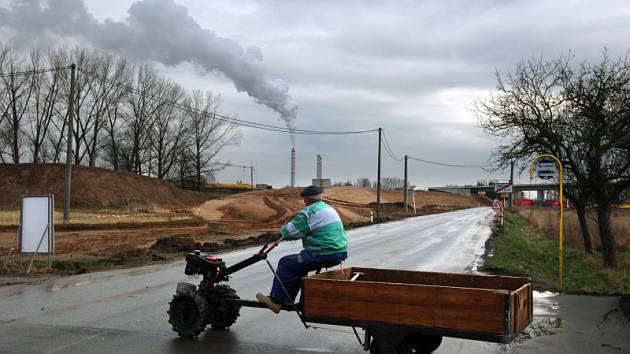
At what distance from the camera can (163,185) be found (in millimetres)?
66812

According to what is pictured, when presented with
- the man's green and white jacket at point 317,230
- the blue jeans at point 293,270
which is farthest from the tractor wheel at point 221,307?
the man's green and white jacket at point 317,230

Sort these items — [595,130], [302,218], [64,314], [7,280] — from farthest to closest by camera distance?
[595,130] → [7,280] → [64,314] → [302,218]

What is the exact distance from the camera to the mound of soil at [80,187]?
172 ft

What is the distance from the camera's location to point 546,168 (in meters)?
13.3

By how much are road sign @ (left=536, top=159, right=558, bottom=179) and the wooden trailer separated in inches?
299

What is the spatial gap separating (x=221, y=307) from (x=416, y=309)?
2856 mm

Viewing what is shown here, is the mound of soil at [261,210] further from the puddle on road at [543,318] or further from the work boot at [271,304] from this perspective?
the work boot at [271,304]

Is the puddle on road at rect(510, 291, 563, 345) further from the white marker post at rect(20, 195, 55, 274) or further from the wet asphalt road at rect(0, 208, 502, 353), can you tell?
the white marker post at rect(20, 195, 55, 274)

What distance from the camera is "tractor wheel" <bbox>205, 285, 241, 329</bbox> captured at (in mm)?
7371

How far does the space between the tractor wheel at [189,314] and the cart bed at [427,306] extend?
65.3 inches

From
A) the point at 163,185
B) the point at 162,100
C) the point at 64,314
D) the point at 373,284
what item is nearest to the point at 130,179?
the point at 163,185

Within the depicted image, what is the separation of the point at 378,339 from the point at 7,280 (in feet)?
32.2

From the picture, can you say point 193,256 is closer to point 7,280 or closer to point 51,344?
point 51,344

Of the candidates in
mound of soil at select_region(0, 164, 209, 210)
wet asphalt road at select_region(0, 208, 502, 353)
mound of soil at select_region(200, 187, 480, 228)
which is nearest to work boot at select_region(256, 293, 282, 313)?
wet asphalt road at select_region(0, 208, 502, 353)
